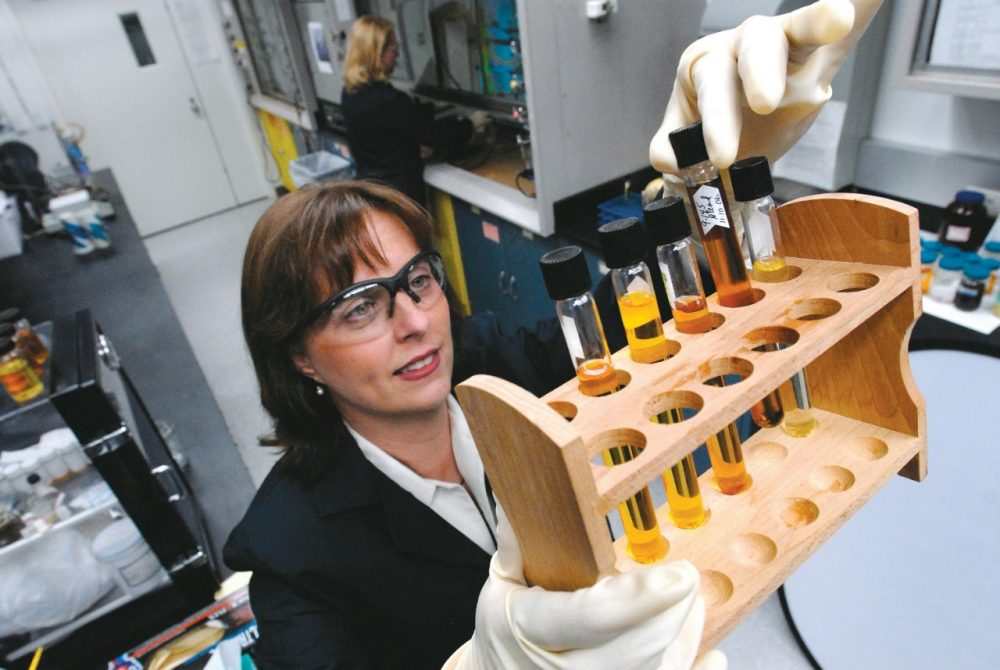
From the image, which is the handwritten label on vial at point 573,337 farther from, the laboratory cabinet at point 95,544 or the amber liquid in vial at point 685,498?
the laboratory cabinet at point 95,544

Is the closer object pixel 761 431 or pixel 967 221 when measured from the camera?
pixel 761 431

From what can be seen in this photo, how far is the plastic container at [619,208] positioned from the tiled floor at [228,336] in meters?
1.25

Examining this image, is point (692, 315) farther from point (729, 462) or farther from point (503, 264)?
point (503, 264)

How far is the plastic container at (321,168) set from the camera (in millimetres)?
3703

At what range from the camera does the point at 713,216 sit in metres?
0.64

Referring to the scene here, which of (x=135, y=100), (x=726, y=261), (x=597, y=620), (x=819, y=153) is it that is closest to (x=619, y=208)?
(x=819, y=153)

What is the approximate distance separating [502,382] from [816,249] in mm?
482

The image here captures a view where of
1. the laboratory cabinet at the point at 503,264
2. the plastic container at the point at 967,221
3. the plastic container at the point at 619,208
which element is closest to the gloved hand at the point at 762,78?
the plastic container at the point at 967,221

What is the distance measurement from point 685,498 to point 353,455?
0.56m

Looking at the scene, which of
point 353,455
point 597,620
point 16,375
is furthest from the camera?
point 16,375

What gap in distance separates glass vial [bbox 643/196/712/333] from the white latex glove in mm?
272

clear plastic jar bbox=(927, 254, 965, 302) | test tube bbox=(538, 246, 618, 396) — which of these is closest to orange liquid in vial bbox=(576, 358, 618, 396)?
test tube bbox=(538, 246, 618, 396)

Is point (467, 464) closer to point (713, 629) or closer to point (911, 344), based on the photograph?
point (713, 629)

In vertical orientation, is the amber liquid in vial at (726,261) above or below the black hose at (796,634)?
above
